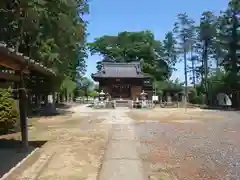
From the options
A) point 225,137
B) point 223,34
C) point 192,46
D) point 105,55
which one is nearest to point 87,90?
point 105,55

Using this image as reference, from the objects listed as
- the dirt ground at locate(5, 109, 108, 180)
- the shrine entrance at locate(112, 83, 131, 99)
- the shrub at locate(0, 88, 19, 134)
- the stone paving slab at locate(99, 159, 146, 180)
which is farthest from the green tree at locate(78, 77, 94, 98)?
the stone paving slab at locate(99, 159, 146, 180)

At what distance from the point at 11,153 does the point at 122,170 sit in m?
3.86

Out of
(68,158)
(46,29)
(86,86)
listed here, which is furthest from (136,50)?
(68,158)

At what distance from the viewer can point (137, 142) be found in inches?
477

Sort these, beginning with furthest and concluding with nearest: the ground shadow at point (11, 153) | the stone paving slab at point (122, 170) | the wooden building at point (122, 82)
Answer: the wooden building at point (122, 82), the ground shadow at point (11, 153), the stone paving slab at point (122, 170)

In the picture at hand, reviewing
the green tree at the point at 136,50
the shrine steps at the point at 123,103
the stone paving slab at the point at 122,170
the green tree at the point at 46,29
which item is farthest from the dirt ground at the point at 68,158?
the green tree at the point at 136,50

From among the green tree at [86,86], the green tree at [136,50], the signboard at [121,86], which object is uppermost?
the green tree at [136,50]

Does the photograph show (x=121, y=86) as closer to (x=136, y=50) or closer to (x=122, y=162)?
(x=136, y=50)

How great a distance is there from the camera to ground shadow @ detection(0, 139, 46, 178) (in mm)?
8490

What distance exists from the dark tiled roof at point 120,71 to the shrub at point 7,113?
32029 mm

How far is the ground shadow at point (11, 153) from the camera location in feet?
27.9

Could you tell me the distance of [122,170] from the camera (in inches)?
301

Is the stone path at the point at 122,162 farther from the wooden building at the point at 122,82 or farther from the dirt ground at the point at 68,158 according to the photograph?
the wooden building at the point at 122,82

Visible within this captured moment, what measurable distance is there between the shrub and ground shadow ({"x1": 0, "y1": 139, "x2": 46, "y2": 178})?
2001mm
